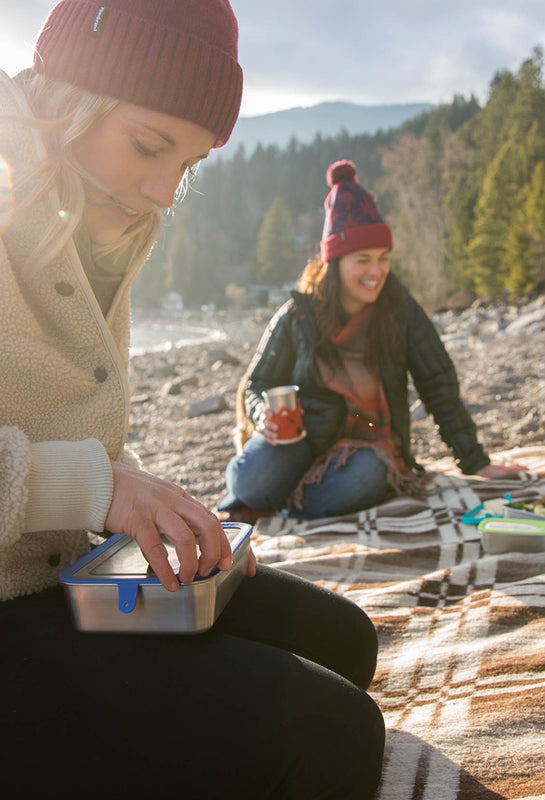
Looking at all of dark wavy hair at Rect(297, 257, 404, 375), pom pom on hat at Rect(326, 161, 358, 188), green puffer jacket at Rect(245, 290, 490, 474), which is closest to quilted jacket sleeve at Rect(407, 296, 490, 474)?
green puffer jacket at Rect(245, 290, 490, 474)

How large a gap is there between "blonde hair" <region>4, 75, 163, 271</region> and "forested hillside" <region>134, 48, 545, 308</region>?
58cm

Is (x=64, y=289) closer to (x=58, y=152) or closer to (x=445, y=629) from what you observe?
(x=58, y=152)

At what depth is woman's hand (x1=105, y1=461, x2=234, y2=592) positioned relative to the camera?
3.76ft

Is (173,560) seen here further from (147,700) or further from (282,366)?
(282,366)

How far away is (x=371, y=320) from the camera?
3.61 metres

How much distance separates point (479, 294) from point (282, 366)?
2861cm

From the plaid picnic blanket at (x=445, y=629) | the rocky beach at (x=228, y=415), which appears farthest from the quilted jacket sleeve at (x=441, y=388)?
the rocky beach at (x=228, y=415)

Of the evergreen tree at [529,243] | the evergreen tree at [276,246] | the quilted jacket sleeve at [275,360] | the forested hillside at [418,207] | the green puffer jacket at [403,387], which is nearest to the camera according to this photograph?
the green puffer jacket at [403,387]

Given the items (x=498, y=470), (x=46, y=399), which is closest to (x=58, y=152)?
(x=46, y=399)

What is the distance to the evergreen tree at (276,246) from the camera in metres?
61.6

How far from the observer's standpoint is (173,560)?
4.43 ft

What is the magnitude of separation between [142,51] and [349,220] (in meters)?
2.28

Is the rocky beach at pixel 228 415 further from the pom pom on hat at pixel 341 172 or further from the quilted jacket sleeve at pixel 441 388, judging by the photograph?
the pom pom on hat at pixel 341 172

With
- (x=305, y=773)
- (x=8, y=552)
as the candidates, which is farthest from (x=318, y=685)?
(x=8, y=552)
